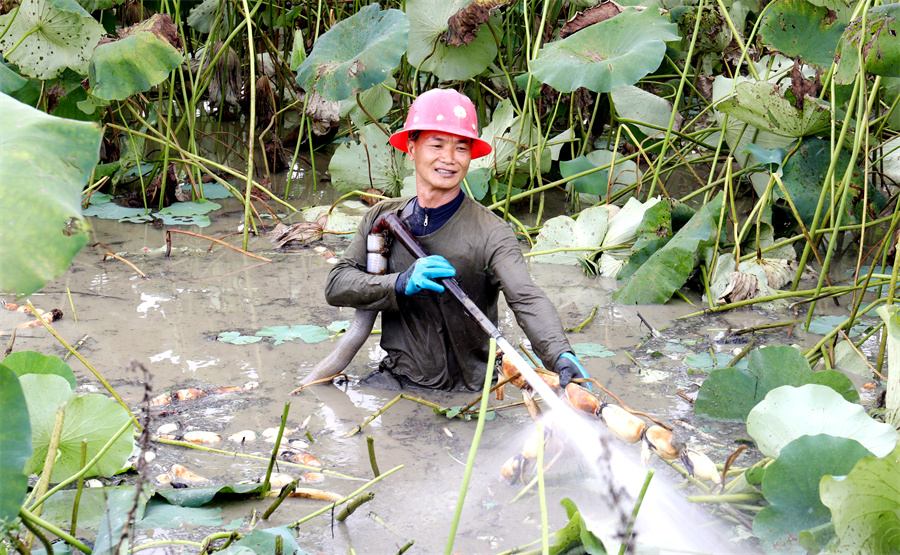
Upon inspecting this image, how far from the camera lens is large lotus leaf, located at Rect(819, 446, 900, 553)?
54.4 inches

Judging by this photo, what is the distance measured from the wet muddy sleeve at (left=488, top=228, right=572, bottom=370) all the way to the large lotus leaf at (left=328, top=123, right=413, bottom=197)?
229 centimetres

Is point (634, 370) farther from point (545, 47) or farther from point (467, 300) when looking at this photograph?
point (545, 47)

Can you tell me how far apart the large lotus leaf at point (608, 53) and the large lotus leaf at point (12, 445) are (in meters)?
2.69

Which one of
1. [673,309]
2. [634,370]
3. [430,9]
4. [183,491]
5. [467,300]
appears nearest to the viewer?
[183,491]

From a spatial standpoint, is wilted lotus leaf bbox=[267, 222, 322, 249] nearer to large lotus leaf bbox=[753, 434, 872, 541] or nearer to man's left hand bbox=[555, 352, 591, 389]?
man's left hand bbox=[555, 352, 591, 389]

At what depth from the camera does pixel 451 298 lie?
2.57 m

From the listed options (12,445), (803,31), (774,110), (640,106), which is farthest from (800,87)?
(12,445)

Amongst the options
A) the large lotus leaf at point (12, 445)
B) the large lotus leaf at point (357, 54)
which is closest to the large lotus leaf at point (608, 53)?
the large lotus leaf at point (357, 54)

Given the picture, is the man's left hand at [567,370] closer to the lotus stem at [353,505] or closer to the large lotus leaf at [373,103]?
the lotus stem at [353,505]

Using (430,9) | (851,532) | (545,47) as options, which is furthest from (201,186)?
(851,532)

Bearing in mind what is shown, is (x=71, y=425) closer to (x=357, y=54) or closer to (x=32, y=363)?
(x=32, y=363)

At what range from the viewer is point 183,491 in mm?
1899

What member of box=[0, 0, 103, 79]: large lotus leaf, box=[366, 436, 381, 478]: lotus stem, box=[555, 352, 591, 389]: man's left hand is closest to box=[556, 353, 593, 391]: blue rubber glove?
box=[555, 352, 591, 389]: man's left hand

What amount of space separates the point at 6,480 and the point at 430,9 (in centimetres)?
352
